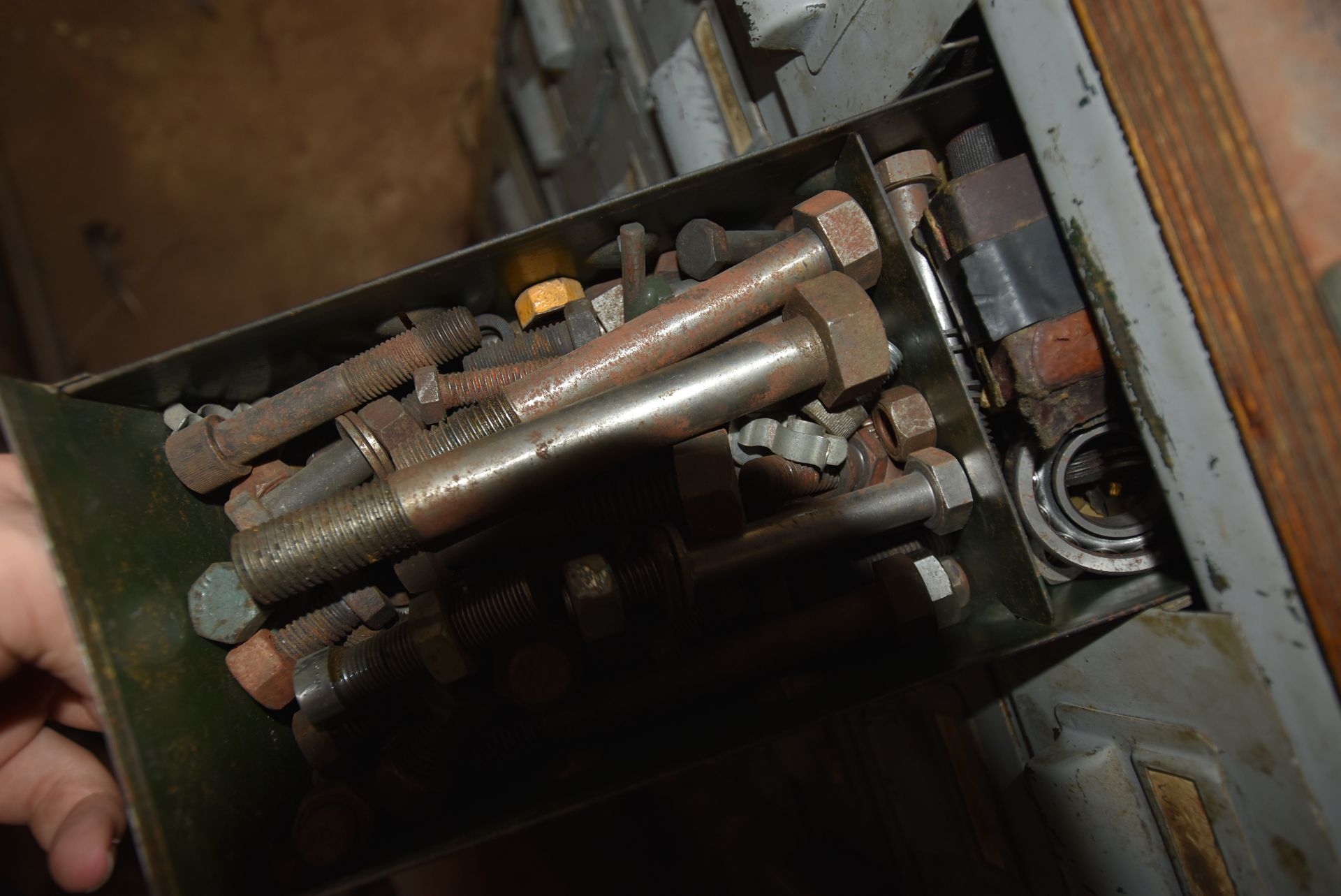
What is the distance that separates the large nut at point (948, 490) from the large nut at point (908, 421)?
5 centimetres

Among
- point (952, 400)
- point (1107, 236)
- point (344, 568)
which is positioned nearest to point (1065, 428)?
point (952, 400)

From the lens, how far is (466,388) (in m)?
1.58

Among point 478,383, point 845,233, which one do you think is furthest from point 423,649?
point 845,233

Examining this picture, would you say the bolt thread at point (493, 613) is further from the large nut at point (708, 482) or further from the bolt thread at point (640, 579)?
the large nut at point (708, 482)

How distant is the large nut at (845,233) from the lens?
142cm

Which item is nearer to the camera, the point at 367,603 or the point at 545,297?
the point at 367,603

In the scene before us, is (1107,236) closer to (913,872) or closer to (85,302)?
(913,872)

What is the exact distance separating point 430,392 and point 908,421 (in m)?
1.03

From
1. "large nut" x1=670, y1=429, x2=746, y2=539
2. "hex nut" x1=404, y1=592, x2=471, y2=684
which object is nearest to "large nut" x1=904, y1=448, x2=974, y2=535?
"large nut" x1=670, y1=429, x2=746, y2=539

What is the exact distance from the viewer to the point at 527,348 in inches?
64.7

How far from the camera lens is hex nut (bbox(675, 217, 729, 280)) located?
60.6 inches

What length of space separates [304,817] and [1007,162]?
1.79 meters

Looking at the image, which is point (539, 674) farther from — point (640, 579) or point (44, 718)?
point (44, 718)

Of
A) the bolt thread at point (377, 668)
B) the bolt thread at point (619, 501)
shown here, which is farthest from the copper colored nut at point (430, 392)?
the bolt thread at point (377, 668)
